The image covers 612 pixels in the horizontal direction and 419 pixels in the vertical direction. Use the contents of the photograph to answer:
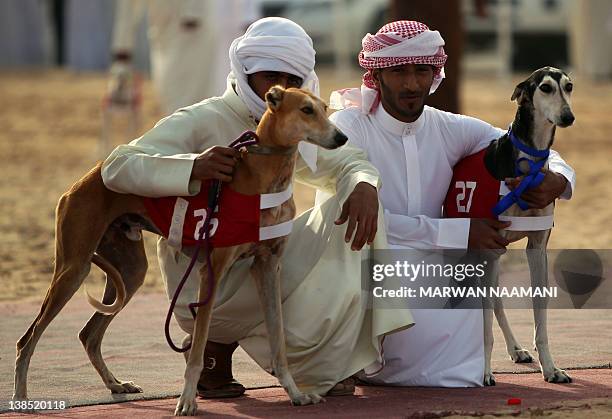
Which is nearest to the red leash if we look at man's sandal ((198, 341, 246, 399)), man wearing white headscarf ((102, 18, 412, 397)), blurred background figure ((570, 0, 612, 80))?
man wearing white headscarf ((102, 18, 412, 397))

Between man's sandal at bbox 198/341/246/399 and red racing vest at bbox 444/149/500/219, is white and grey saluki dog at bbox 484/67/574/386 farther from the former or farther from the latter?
man's sandal at bbox 198/341/246/399

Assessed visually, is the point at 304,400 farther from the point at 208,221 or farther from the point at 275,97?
the point at 275,97

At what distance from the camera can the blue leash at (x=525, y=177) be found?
20.2 feet

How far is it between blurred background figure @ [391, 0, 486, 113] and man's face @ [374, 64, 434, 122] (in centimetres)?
534

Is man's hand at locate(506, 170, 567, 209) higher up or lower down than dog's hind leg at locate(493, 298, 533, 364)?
higher up

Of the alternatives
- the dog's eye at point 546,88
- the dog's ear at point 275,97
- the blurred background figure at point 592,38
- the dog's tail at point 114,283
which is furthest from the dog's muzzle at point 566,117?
the blurred background figure at point 592,38

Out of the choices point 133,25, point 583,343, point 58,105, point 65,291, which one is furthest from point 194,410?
point 58,105

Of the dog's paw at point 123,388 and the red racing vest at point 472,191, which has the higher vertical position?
the red racing vest at point 472,191

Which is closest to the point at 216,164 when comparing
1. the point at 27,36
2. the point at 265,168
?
the point at 265,168

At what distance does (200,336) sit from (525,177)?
1.61 metres

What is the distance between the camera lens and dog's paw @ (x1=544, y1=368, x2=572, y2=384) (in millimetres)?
6109

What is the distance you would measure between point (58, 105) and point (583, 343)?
681 inches

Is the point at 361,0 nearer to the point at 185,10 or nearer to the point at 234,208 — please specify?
the point at 185,10

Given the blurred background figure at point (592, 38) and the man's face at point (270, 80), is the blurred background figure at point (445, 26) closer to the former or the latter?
the man's face at point (270, 80)
